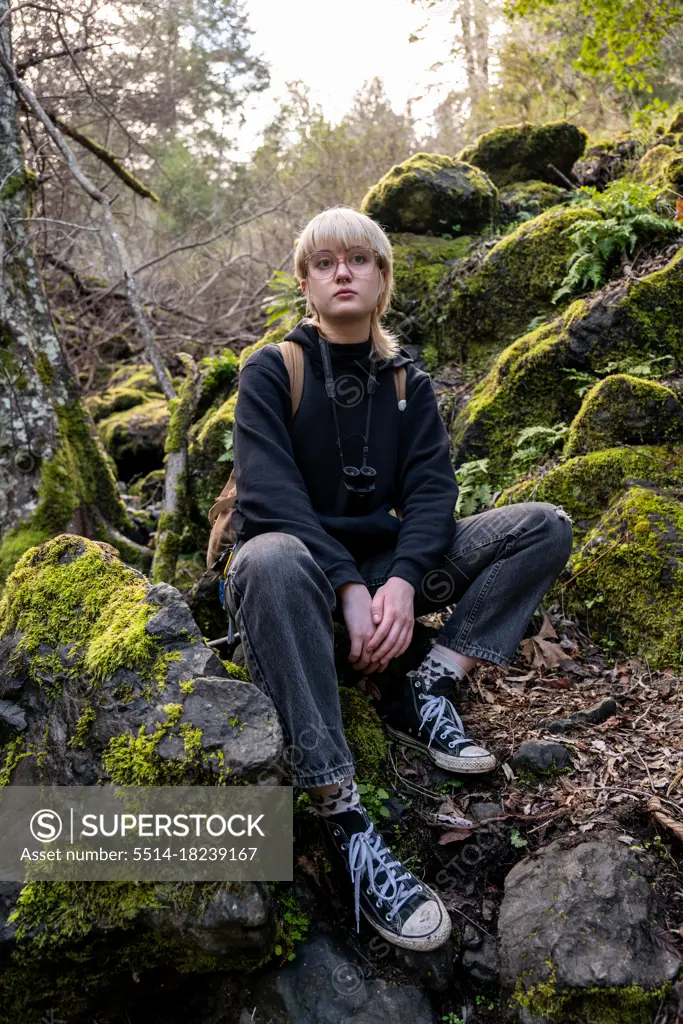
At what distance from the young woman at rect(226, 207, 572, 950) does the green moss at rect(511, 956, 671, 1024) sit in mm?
365

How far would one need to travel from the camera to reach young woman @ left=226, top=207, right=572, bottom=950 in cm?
263

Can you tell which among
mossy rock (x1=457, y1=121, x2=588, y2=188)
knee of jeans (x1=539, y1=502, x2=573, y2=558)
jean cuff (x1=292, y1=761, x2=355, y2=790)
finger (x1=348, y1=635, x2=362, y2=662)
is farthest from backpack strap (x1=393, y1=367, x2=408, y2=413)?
mossy rock (x1=457, y1=121, x2=588, y2=188)

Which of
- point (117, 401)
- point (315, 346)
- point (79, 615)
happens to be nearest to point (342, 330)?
point (315, 346)

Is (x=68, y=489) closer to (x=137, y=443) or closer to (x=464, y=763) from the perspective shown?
(x=137, y=443)

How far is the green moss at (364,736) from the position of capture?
10.7 feet

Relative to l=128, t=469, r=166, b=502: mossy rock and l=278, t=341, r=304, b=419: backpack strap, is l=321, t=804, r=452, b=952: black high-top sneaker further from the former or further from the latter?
l=128, t=469, r=166, b=502: mossy rock

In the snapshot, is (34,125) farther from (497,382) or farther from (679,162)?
(679,162)

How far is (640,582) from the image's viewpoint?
406 cm

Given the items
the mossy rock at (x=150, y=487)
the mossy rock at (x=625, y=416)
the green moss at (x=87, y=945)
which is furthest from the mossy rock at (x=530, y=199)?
the green moss at (x=87, y=945)

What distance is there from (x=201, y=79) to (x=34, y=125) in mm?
5526

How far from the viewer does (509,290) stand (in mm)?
6781

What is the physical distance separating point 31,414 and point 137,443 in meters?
3.01

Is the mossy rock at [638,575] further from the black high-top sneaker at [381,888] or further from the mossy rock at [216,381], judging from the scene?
the mossy rock at [216,381]

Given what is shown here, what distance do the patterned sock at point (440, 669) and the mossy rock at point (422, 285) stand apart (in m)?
4.51
